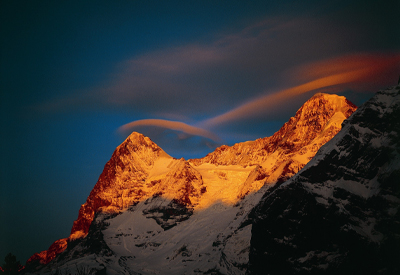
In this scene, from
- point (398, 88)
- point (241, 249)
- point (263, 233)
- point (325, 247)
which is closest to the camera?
point (325, 247)

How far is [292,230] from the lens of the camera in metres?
96.2

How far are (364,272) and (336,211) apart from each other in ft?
47.2

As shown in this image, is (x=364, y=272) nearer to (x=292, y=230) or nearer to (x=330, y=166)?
(x=292, y=230)

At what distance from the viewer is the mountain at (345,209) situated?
8194cm

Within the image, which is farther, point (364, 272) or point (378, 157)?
point (378, 157)

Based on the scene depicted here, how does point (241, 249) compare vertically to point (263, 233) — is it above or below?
below

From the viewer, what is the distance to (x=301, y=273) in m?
90.6

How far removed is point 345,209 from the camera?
8912 centimetres

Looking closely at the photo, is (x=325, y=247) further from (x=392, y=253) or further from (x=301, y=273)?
(x=392, y=253)

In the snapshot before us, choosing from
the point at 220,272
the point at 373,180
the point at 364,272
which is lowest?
the point at 220,272

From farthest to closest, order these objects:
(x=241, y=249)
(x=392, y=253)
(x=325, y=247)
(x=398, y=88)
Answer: (x=241, y=249) < (x=398, y=88) < (x=325, y=247) < (x=392, y=253)

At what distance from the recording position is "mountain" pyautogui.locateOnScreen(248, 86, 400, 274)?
81.9 meters

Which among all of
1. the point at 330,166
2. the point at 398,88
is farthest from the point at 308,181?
the point at 398,88

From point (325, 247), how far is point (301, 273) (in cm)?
849
